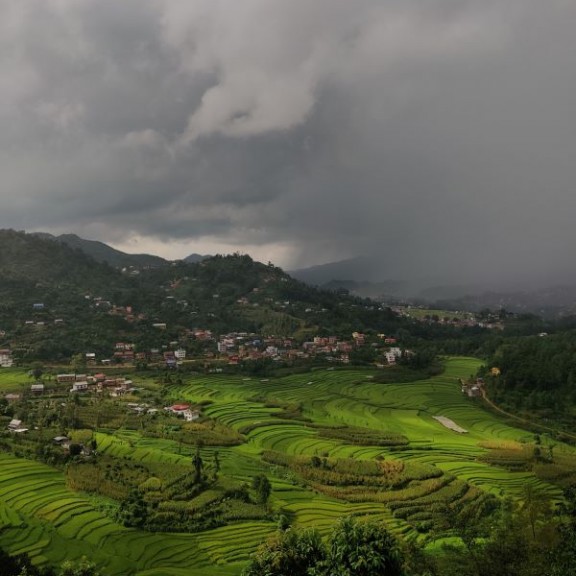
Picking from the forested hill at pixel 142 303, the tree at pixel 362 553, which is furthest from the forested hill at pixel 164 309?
the tree at pixel 362 553

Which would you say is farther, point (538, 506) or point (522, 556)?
point (538, 506)

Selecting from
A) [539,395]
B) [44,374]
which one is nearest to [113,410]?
[44,374]

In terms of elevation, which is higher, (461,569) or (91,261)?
(91,261)

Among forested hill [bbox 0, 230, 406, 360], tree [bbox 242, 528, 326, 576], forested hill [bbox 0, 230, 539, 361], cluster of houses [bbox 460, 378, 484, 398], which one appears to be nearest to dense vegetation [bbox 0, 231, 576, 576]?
tree [bbox 242, 528, 326, 576]

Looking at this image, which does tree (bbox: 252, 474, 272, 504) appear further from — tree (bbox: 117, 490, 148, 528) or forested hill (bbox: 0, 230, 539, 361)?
forested hill (bbox: 0, 230, 539, 361)

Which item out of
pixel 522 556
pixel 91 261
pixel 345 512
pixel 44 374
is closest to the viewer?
pixel 522 556

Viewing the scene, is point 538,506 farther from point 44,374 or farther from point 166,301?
point 166,301

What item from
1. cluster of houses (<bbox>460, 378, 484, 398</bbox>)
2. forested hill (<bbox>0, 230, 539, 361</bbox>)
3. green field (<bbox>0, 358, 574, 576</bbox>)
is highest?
forested hill (<bbox>0, 230, 539, 361</bbox>)

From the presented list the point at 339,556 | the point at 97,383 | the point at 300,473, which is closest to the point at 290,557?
the point at 339,556
